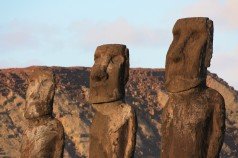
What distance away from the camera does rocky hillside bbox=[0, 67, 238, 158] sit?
165ft

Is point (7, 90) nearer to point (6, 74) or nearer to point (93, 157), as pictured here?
point (6, 74)

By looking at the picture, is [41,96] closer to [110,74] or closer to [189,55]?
[110,74]

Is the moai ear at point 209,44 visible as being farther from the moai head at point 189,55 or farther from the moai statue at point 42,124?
the moai statue at point 42,124

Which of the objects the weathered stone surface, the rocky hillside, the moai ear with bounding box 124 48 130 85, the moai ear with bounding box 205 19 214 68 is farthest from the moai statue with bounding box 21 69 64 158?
the rocky hillside

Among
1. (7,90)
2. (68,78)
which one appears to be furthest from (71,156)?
(68,78)

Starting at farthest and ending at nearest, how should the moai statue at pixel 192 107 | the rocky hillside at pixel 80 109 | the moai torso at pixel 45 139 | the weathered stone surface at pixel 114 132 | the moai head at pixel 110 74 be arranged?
1. the rocky hillside at pixel 80 109
2. the moai head at pixel 110 74
3. the weathered stone surface at pixel 114 132
4. the moai torso at pixel 45 139
5. the moai statue at pixel 192 107

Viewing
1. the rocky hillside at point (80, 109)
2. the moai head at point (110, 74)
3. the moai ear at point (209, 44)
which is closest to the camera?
the moai ear at point (209, 44)

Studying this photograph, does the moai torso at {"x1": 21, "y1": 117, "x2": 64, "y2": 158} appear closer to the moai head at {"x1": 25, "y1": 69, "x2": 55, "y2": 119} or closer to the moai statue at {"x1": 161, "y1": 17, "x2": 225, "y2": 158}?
the moai head at {"x1": 25, "y1": 69, "x2": 55, "y2": 119}

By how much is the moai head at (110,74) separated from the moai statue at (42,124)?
3.21 feet

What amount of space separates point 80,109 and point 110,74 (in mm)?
37075

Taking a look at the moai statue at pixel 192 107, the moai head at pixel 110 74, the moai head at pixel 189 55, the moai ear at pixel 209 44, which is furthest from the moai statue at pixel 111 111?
the moai ear at pixel 209 44

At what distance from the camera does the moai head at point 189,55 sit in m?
13.9

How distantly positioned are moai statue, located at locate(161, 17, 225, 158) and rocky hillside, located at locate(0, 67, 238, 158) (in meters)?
34.8

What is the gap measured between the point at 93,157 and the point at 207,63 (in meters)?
3.04
